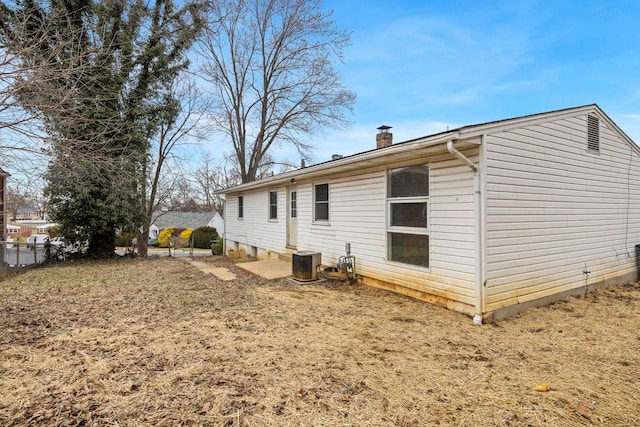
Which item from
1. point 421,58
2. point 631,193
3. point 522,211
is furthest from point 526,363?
point 421,58

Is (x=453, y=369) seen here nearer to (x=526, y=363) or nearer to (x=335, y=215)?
(x=526, y=363)

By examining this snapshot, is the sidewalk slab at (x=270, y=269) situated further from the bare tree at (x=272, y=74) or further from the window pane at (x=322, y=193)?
the bare tree at (x=272, y=74)

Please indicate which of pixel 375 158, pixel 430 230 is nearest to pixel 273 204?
pixel 375 158

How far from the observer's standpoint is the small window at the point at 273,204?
35.5 feet

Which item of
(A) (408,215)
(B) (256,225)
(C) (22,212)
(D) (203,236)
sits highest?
(C) (22,212)

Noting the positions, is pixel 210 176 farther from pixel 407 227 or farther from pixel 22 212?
pixel 407 227

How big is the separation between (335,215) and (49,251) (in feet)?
35.9

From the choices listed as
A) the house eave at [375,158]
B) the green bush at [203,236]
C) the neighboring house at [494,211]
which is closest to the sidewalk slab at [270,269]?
the neighboring house at [494,211]

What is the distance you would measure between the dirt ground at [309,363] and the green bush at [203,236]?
2282 cm

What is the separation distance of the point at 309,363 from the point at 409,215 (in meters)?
3.42

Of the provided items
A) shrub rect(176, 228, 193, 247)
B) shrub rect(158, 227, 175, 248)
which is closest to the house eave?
shrub rect(176, 228, 193, 247)

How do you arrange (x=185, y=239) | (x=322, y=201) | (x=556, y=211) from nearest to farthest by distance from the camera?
(x=556, y=211)
(x=322, y=201)
(x=185, y=239)

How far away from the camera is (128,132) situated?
11797 mm

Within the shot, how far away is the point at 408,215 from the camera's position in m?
5.86
